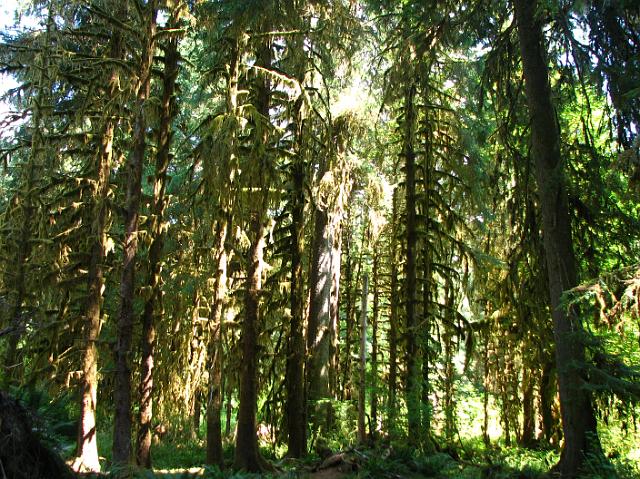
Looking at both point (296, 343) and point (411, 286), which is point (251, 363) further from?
point (411, 286)

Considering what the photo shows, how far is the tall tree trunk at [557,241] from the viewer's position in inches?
270

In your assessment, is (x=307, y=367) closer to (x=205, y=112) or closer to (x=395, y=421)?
(x=395, y=421)

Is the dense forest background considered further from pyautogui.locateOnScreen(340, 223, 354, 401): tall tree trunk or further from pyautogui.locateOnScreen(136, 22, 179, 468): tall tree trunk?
pyautogui.locateOnScreen(340, 223, 354, 401): tall tree trunk

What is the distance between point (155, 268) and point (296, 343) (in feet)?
12.5

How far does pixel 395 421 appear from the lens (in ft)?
33.7

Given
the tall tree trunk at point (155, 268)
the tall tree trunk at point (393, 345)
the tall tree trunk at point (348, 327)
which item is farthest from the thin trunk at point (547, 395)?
the tall tree trunk at point (155, 268)

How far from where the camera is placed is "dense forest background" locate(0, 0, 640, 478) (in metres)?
7.43

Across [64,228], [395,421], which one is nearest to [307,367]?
[395,421]

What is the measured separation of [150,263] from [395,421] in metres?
5.72

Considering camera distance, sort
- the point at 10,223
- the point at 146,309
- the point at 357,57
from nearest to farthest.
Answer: the point at 146,309 < the point at 10,223 < the point at 357,57

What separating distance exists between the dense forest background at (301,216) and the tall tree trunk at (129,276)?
0.04 m

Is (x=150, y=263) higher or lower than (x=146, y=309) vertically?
higher

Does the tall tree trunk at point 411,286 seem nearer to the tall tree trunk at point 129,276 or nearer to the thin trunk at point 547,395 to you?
the thin trunk at point 547,395

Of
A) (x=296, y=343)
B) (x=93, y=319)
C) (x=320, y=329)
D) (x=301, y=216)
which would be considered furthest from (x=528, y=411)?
(x=93, y=319)
